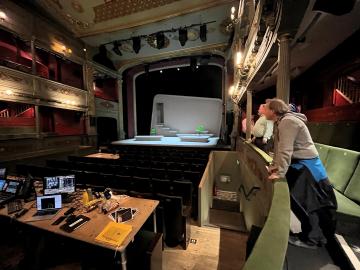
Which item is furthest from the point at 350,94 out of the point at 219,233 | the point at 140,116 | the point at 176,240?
the point at 140,116

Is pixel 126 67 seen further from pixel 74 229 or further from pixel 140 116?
pixel 74 229

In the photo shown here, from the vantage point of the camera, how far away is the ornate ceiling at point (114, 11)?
18.8 ft

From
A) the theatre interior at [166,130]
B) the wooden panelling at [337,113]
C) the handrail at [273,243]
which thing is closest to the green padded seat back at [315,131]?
the theatre interior at [166,130]

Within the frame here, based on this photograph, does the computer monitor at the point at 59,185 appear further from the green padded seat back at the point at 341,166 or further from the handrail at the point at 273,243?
the green padded seat back at the point at 341,166

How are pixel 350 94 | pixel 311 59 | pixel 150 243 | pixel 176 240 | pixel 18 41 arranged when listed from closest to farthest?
pixel 150 243
pixel 176 240
pixel 350 94
pixel 311 59
pixel 18 41

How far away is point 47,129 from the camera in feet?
22.3

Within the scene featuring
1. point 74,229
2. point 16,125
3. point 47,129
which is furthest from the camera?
point 47,129

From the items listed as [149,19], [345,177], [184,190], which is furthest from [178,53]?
[345,177]

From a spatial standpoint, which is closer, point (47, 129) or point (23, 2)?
point (23, 2)

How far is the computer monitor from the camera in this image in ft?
7.05

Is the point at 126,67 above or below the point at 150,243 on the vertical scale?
above

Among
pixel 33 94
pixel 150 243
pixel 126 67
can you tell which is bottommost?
pixel 150 243

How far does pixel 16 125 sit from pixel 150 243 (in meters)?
6.27

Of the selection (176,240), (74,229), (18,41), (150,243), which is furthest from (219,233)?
(18,41)
